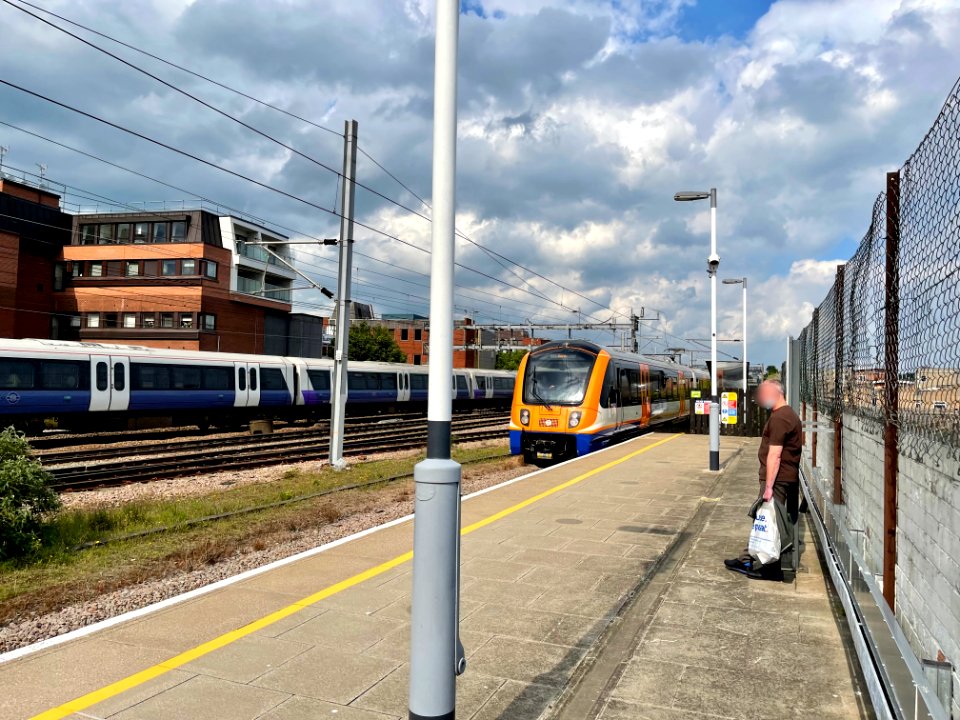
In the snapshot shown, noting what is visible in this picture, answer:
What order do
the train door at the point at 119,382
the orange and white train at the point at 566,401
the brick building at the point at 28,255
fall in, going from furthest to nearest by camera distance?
1. the brick building at the point at 28,255
2. the train door at the point at 119,382
3. the orange and white train at the point at 566,401

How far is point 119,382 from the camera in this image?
909 inches

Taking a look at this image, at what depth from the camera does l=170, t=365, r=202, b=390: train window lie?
2489 cm

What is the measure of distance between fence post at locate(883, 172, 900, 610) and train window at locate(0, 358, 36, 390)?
21781mm

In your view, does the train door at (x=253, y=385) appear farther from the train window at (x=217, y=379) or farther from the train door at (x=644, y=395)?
the train door at (x=644, y=395)

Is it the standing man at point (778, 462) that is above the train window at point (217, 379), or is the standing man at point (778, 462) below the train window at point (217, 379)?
below

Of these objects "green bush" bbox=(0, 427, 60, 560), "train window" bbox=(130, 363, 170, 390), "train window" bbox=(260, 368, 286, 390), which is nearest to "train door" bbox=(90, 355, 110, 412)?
"train window" bbox=(130, 363, 170, 390)

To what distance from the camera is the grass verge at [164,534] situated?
21.8ft

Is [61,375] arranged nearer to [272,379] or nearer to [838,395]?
[272,379]

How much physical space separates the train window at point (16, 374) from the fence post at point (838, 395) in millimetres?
20546

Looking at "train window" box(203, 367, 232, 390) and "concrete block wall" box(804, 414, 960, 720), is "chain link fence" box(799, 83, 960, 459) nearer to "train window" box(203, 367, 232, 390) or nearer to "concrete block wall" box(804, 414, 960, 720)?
"concrete block wall" box(804, 414, 960, 720)

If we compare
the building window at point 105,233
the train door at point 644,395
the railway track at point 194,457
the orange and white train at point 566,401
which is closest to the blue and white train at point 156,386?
the railway track at point 194,457

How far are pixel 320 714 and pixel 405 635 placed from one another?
1.20m

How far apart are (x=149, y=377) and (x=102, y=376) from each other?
5.58ft

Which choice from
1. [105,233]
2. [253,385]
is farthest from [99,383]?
[105,233]
